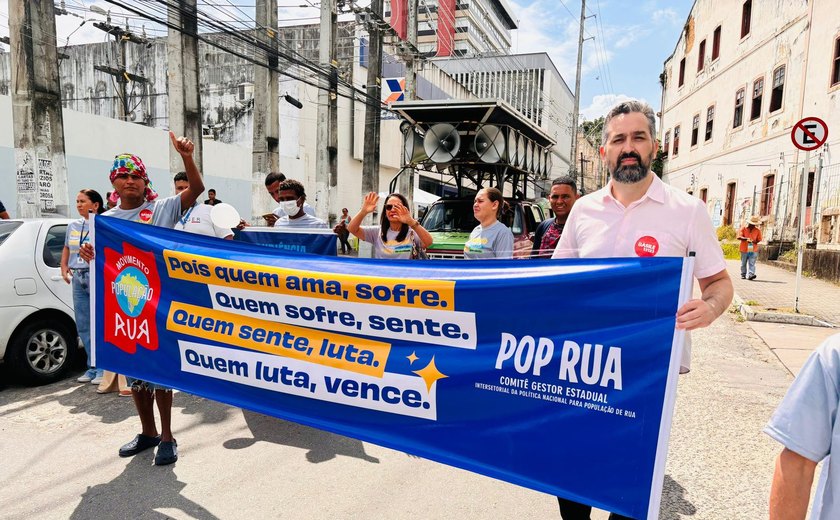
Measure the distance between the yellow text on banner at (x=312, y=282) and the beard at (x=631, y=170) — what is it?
2.82ft

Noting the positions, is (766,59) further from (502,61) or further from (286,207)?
(502,61)

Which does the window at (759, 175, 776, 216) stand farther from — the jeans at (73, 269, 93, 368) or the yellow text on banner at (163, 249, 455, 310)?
the jeans at (73, 269, 93, 368)

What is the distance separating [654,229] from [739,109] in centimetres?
2452

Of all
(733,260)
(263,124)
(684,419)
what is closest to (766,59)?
(733,260)

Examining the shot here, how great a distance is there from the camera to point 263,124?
15.9 meters

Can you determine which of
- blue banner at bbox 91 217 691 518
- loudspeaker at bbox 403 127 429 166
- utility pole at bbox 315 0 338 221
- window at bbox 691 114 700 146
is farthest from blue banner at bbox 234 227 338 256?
window at bbox 691 114 700 146

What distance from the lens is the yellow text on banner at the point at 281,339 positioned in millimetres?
2611

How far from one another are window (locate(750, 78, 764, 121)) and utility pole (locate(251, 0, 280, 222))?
720 inches

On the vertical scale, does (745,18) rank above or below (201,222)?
above

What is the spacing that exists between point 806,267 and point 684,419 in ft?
42.4

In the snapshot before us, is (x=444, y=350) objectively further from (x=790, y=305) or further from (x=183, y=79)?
(x=183, y=79)

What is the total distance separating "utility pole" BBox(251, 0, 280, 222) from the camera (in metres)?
15.5

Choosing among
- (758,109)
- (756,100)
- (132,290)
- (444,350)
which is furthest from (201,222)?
(756,100)

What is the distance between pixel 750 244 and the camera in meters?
13.2
